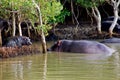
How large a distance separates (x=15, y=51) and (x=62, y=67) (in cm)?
356

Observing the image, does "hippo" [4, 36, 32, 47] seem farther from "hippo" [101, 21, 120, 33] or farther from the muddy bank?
"hippo" [101, 21, 120, 33]

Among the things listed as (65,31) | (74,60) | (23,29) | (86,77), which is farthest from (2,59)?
(65,31)

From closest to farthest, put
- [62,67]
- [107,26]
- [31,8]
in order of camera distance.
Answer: [62,67]
[31,8]
[107,26]

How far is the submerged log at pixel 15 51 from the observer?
15.5 metres

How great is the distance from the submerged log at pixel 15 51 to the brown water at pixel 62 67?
35 cm

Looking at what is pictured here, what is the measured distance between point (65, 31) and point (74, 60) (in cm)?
1135

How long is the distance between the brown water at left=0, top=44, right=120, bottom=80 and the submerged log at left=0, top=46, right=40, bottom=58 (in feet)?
1.14

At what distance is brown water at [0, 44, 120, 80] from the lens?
1132cm

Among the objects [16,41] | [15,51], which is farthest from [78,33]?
[15,51]

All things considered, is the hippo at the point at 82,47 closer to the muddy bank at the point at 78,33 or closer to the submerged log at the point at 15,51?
the submerged log at the point at 15,51

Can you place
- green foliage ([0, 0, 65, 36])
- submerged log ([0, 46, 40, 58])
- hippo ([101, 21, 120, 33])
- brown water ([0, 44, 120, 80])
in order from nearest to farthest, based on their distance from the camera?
brown water ([0, 44, 120, 80]), submerged log ([0, 46, 40, 58]), green foliage ([0, 0, 65, 36]), hippo ([101, 21, 120, 33])

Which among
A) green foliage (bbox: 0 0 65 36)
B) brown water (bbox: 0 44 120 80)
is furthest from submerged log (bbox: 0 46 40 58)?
green foliage (bbox: 0 0 65 36)

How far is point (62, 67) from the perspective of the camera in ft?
43.2

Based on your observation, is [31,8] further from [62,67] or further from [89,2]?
[89,2]
